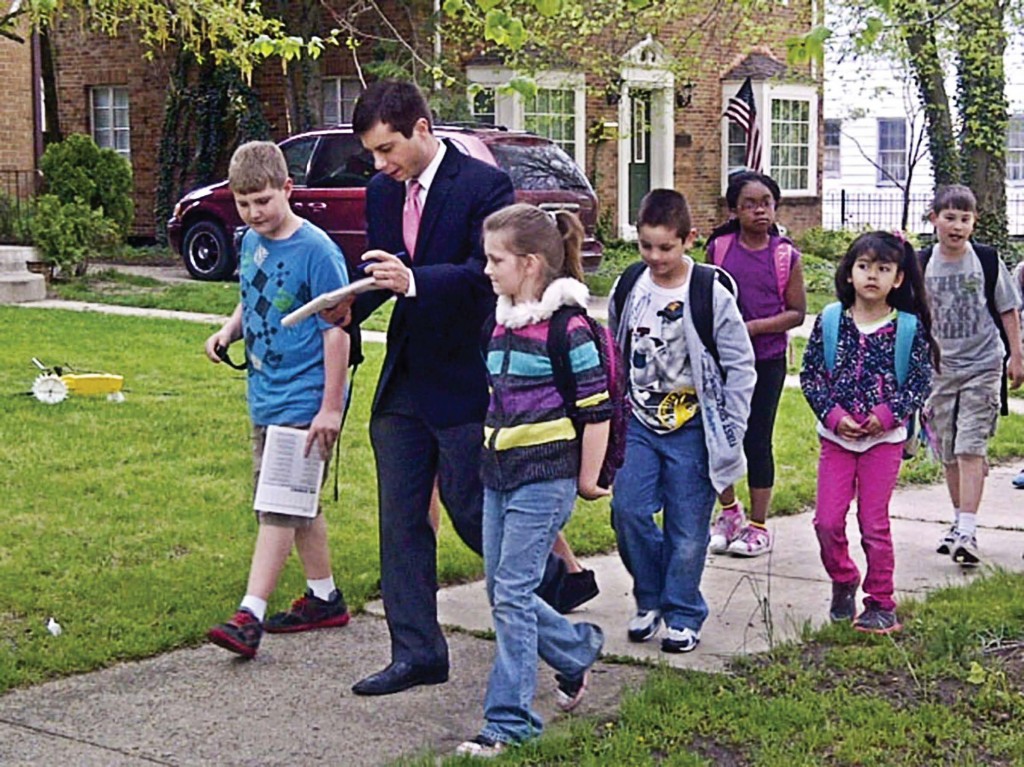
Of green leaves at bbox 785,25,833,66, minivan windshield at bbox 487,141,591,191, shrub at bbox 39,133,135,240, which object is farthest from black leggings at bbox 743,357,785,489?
shrub at bbox 39,133,135,240

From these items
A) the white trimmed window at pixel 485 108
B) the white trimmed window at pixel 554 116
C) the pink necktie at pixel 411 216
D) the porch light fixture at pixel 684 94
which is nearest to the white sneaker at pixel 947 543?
the pink necktie at pixel 411 216

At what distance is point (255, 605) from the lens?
5.88 m

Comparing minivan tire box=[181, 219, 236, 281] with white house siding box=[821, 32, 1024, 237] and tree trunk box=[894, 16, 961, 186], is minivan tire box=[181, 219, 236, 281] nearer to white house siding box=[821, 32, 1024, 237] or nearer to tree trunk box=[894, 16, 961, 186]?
tree trunk box=[894, 16, 961, 186]

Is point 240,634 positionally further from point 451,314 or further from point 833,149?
point 833,149

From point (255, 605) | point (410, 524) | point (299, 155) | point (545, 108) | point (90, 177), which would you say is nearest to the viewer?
point (410, 524)

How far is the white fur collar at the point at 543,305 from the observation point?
4906 mm

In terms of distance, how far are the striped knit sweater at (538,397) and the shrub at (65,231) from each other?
15.2 m

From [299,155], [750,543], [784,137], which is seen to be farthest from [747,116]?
[750,543]

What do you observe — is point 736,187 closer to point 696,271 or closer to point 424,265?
point 696,271

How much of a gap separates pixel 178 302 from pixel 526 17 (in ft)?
19.4

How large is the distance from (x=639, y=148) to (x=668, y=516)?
21.7 m

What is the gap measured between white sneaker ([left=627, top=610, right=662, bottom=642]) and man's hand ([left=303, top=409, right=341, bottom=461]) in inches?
52.0

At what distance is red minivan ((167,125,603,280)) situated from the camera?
18.0 metres

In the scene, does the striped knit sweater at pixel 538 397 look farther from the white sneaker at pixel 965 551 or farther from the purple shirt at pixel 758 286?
the white sneaker at pixel 965 551
